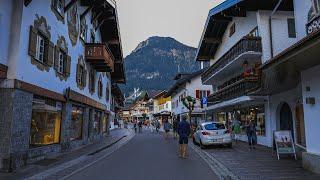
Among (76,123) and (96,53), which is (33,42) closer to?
(76,123)

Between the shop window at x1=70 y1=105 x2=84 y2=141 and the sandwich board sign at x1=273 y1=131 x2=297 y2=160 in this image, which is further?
the shop window at x1=70 y1=105 x2=84 y2=141

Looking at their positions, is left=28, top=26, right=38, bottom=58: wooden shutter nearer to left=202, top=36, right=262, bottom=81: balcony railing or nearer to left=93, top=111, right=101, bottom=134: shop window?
left=202, top=36, right=262, bottom=81: balcony railing

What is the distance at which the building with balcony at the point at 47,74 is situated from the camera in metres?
12.1

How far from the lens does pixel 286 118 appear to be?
→ 20.6 meters

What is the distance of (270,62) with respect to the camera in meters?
10.9

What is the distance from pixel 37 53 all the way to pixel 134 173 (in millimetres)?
6805

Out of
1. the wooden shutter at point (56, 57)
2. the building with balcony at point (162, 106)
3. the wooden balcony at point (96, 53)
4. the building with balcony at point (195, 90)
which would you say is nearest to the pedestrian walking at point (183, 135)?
the wooden shutter at point (56, 57)

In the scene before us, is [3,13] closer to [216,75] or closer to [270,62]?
[270,62]

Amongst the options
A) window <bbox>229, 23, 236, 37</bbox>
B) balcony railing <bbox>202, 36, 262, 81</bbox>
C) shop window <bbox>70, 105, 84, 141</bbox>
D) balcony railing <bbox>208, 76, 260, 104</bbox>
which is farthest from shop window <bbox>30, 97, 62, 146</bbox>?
window <bbox>229, 23, 236, 37</bbox>

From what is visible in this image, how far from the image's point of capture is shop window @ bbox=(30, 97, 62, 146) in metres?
14.6

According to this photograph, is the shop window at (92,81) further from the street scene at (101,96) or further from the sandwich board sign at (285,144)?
the sandwich board sign at (285,144)

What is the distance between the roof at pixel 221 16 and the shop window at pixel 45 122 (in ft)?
45.6

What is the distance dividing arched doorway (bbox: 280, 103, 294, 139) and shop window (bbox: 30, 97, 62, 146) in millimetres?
12642

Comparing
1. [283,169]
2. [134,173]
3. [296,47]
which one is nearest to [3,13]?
[134,173]
